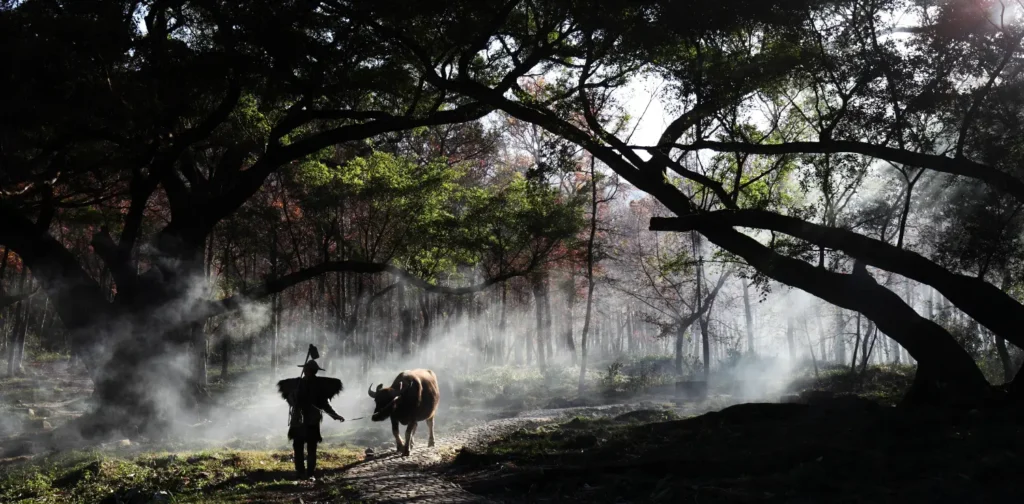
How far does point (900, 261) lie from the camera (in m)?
11.3

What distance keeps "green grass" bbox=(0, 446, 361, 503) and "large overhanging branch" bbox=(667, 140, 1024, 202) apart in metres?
8.46

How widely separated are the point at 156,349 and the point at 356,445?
525 cm

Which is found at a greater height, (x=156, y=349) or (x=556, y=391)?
(x=156, y=349)

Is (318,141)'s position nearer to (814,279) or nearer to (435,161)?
(435,161)

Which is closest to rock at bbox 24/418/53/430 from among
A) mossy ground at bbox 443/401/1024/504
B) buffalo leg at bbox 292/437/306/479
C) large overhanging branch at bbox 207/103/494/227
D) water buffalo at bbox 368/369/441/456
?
large overhanging branch at bbox 207/103/494/227

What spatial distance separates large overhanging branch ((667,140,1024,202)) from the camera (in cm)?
1070

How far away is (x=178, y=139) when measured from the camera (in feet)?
51.1

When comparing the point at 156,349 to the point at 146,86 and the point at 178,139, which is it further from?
the point at 146,86

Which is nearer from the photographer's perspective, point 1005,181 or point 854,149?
point 1005,181

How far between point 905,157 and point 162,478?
11935 mm

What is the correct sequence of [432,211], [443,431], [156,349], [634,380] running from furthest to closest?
1. [634,380]
2. [432,211]
3. [443,431]
4. [156,349]

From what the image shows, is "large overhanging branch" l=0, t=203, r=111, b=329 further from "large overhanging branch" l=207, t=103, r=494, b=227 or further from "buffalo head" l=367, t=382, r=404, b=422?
"buffalo head" l=367, t=382, r=404, b=422

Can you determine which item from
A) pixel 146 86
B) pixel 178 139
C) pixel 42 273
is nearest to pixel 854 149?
pixel 146 86

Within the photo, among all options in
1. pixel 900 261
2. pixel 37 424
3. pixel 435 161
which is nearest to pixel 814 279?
pixel 900 261
